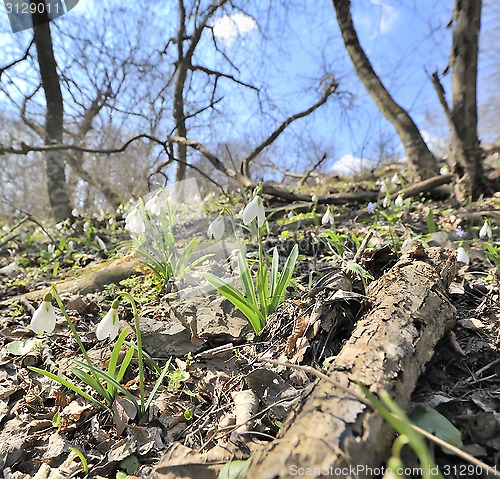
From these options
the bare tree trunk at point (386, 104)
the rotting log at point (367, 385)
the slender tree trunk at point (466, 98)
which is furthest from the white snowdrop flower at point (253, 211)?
the bare tree trunk at point (386, 104)

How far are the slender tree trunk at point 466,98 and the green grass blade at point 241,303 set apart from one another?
3.45 meters

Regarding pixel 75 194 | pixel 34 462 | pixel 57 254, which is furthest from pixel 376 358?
pixel 75 194

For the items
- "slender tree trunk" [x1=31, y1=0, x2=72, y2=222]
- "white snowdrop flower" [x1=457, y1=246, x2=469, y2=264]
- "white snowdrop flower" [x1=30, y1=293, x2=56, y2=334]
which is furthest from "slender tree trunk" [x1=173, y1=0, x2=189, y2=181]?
"white snowdrop flower" [x1=30, y1=293, x2=56, y2=334]

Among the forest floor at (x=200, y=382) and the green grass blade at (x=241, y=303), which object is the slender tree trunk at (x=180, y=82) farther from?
the green grass blade at (x=241, y=303)

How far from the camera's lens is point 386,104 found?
587cm

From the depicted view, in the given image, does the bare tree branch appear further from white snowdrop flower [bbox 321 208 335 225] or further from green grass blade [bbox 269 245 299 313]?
green grass blade [bbox 269 245 299 313]

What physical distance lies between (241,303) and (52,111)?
6.98 meters

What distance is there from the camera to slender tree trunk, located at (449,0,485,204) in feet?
13.0

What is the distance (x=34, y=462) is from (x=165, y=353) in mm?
650

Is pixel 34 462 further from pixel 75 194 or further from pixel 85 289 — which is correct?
pixel 75 194

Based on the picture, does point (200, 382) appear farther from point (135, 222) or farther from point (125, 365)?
point (135, 222)

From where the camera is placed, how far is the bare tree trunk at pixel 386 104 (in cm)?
554

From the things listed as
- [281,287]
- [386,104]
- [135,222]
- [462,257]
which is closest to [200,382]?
[281,287]

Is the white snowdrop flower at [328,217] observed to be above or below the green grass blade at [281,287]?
above
